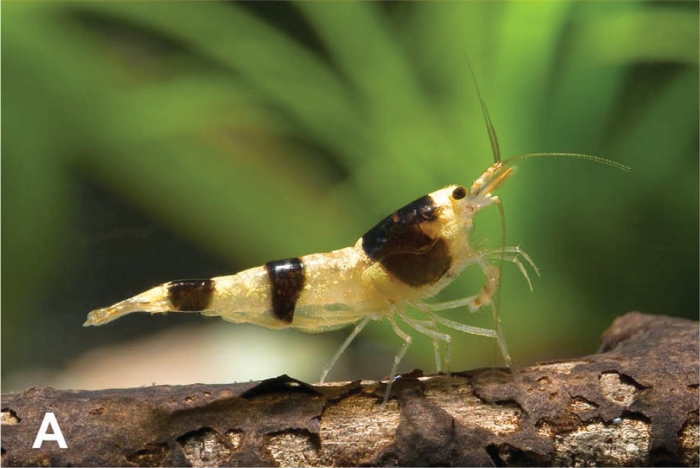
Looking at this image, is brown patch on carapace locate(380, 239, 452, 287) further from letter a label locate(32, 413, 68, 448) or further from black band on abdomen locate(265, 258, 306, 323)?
letter a label locate(32, 413, 68, 448)

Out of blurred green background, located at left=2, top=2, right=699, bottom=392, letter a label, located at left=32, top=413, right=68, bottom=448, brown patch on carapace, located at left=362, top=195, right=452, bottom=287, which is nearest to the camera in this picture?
letter a label, located at left=32, top=413, right=68, bottom=448

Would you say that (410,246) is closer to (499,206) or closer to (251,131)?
(499,206)

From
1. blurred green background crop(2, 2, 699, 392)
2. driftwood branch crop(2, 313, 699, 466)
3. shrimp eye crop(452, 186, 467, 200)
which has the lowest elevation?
driftwood branch crop(2, 313, 699, 466)

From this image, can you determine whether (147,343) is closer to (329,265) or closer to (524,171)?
(329,265)

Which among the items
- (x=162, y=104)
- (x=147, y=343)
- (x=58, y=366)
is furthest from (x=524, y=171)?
(x=58, y=366)

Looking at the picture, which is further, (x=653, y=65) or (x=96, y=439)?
(x=653, y=65)

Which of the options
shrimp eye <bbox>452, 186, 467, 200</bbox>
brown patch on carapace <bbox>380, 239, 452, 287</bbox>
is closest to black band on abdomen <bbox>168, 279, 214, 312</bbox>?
brown patch on carapace <bbox>380, 239, 452, 287</bbox>

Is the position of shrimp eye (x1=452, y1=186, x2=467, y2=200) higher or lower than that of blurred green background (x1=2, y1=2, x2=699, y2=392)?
lower
